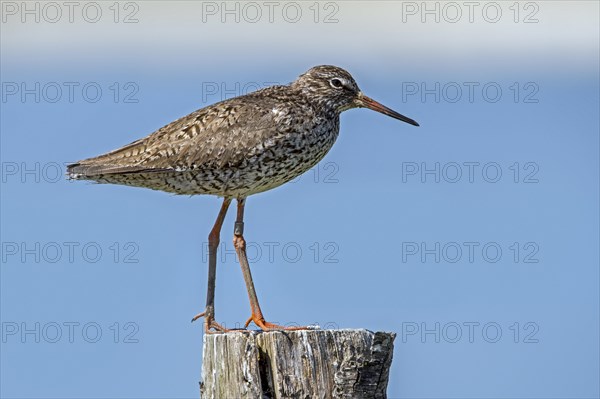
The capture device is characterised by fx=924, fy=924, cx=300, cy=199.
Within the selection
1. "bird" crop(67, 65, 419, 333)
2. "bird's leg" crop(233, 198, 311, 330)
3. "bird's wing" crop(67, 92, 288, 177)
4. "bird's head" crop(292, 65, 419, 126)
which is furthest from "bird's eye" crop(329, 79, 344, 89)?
"bird's leg" crop(233, 198, 311, 330)

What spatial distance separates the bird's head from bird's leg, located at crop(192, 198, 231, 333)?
6.75 ft

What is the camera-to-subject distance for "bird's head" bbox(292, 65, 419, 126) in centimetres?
1352

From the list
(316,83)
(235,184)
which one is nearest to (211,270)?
(235,184)

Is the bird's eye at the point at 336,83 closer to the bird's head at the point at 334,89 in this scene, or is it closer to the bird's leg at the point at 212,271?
the bird's head at the point at 334,89

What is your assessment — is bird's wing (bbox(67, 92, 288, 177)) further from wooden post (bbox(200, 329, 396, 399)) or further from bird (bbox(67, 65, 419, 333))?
wooden post (bbox(200, 329, 396, 399))

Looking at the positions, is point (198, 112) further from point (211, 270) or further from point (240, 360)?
point (240, 360)

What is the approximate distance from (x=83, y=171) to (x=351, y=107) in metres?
4.10

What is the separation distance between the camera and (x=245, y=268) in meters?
12.6

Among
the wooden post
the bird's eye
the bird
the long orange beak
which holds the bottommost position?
the wooden post

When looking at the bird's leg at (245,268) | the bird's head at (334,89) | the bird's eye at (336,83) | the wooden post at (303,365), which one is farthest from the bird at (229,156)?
the wooden post at (303,365)

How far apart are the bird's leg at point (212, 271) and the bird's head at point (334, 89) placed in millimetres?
2058

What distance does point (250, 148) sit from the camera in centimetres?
1227

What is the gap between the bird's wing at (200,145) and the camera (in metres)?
12.3

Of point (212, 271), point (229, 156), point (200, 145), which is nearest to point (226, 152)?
point (229, 156)
